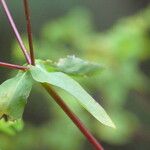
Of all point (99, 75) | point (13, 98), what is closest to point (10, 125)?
point (13, 98)

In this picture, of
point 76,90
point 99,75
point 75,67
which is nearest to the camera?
point 76,90

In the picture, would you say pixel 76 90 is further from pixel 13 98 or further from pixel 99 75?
pixel 99 75

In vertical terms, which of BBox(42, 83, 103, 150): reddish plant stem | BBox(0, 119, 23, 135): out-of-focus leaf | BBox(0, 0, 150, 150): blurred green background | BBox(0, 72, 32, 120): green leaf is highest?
BBox(0, 0, 150, 150): blurred green background

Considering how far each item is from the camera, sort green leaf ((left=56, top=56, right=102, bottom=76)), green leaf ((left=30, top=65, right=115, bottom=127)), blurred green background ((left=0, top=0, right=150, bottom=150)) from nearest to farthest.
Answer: green leaf ((left=30, top=65, right=115, bottom=127)), green leaf ((left=56, top=56, right=102, bottom=76)), blurred green background ((left=0, top=0, right=150, bottom=150))

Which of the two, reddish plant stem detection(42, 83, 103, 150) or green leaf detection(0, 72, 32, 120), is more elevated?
green leaf detection(0, 72, 32, 120)

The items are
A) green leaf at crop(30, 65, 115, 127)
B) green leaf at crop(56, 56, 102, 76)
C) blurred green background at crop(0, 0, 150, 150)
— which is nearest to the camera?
green leaf at crop(30, 65, 115, 127)

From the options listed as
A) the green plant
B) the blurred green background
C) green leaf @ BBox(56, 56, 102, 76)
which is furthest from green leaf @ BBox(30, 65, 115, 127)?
the blurred green background

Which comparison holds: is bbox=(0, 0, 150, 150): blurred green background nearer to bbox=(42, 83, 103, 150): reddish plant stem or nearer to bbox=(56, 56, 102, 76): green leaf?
bbox=(56, 56, 102, 76): green leaf
